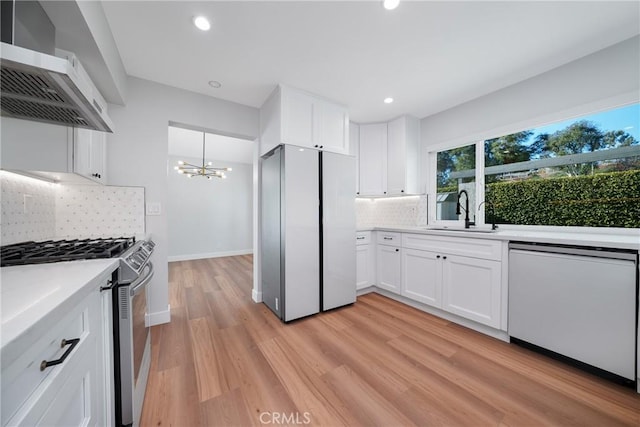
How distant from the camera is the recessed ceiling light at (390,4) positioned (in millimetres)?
1486

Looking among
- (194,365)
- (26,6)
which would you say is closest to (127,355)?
(194,365)

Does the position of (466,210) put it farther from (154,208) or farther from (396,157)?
(154,208)

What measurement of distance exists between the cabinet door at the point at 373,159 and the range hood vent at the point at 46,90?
2.90 m

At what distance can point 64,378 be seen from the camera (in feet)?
2.17

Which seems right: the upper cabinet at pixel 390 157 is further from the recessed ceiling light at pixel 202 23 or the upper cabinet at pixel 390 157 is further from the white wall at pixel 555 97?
the recessed ceiling light at pixel 202 23

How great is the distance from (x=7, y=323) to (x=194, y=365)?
1.59 metres

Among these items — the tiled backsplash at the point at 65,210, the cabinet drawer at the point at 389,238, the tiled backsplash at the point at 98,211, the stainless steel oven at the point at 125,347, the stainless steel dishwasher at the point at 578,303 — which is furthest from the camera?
the cabinet drawer at the point at 389,238

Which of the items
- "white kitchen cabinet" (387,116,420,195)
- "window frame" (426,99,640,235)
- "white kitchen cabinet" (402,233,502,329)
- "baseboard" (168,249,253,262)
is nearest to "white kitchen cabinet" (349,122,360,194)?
"white kitchen cabinet" (387,116,420,195)

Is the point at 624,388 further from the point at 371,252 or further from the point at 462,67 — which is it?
the point at 462,67

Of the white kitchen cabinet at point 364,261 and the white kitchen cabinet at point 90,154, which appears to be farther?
the white kitchen cabinet at point 364,261

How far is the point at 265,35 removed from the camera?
1.77 m

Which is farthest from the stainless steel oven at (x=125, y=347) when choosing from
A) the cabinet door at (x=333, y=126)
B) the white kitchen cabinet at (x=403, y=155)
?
the white kitchen cabinet at (x=403, y=155)

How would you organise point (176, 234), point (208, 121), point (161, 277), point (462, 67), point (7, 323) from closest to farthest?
point (7, 323)
point (462, 67)
point (161, 277)
point (208, 121)
point (176, 234)

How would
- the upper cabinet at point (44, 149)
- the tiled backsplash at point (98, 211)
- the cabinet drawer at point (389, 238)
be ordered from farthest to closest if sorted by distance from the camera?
1. the cabinet drawer at point (389, 238)
2. the tiled backsplash at point (98, 211)
3. the upper cabinet at point (44, 149)
